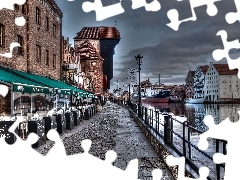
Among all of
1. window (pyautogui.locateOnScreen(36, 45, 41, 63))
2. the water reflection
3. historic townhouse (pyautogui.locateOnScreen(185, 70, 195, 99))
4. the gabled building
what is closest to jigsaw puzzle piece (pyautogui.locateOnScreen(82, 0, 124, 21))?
window (pyautogui.locateOnScreen(36, 45, 41, 63))

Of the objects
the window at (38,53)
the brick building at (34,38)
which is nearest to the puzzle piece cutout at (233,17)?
the brick building at (34,38)

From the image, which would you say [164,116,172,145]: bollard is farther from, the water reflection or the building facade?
the water reflection

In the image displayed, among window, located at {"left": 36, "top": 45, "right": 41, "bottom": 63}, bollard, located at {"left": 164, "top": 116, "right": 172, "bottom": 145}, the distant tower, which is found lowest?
bollard, located at {"left": 164, "top": 116, "right": 172, "bottom": 145}

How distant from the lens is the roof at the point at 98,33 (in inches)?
3051

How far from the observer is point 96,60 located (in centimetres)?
6306

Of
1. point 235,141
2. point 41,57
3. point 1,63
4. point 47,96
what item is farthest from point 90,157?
point 47,96

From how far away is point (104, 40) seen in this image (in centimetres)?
8238

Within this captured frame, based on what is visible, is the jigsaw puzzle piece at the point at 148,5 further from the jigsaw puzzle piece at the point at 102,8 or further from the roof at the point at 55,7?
the roof at the point at 55,7

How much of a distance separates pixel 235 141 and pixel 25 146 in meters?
7.09

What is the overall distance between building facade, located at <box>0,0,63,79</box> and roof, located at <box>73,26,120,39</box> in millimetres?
49060

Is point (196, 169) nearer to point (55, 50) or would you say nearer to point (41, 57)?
point (41, 57)

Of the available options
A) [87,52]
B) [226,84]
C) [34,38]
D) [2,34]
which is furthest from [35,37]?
[226,84]

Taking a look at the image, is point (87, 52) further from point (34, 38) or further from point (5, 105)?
point (5, 105)

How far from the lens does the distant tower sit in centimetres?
7712
